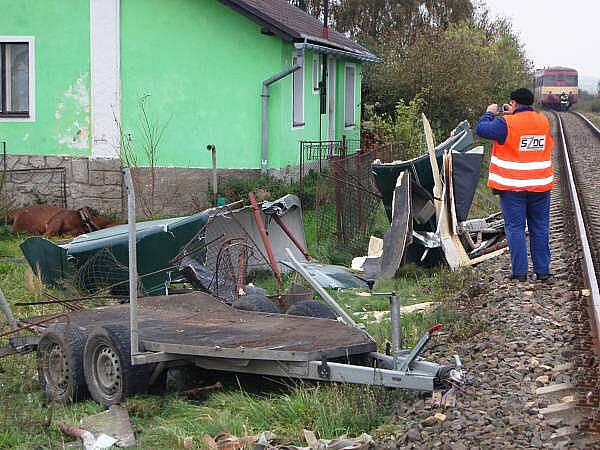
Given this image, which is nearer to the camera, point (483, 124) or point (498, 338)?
point (498, 338)

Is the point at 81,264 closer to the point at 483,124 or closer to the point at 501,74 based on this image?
the point at 483,124

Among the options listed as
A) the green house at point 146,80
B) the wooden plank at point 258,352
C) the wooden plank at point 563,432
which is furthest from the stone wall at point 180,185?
the wooden plank at point 563,432

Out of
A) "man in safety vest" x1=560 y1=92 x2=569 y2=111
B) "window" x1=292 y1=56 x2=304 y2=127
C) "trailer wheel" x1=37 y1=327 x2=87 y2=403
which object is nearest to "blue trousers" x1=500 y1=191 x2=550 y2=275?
"trailer wheel" x1=37 y1=327 x2=87 y2=403

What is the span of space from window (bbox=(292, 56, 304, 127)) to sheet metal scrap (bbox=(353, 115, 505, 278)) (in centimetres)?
606

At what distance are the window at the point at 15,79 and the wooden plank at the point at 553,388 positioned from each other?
552 inches

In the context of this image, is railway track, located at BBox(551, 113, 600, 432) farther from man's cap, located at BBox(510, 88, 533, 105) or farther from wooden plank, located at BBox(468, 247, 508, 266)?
man's cap, located at BBox(510, 88, 533, 105)

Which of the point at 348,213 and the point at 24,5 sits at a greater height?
the point at 24,5

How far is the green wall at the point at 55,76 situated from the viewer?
1820 centimetres

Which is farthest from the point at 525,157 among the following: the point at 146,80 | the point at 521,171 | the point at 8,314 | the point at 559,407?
the point at 146,80

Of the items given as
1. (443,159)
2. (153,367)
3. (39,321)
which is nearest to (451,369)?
(153,367)

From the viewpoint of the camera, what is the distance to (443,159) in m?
13.5

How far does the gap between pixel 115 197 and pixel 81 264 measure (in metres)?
7.60

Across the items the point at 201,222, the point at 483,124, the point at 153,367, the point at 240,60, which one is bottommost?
the point at 153,367

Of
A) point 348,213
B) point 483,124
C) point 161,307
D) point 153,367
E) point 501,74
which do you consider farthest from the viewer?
point 501,74
